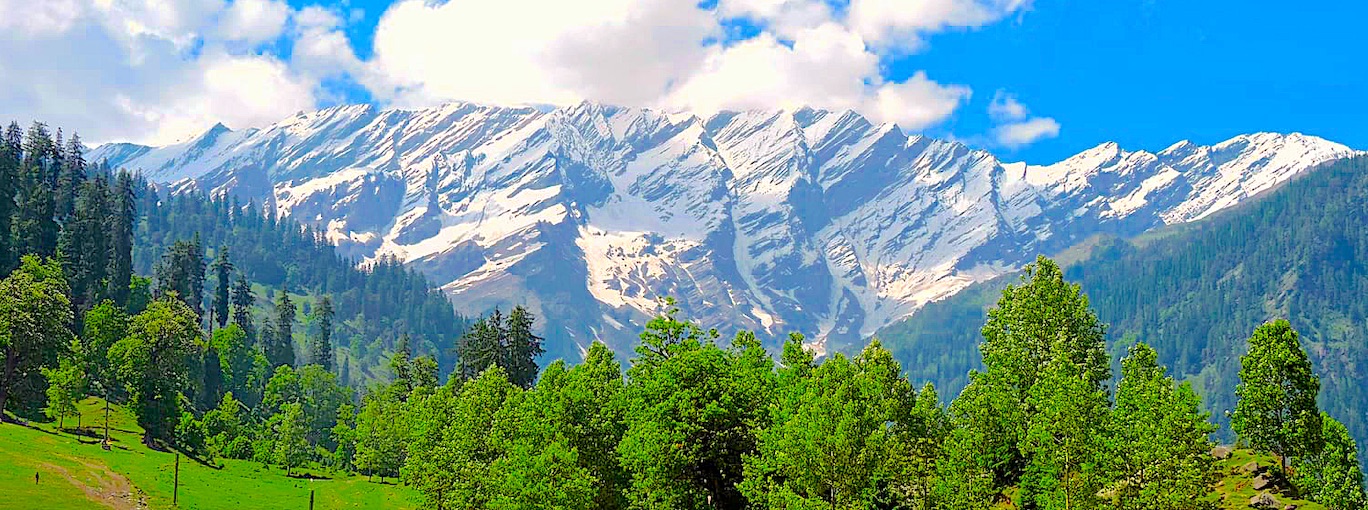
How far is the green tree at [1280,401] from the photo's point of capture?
244 feet

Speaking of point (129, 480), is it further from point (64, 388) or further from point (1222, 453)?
point (1222, 453)

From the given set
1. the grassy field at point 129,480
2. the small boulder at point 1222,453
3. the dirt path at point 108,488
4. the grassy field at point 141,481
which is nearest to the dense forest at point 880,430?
A: the small boulder at point 1222,453

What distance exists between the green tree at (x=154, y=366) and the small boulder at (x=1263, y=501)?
367ft

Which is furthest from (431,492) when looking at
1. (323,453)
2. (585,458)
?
(323,453)

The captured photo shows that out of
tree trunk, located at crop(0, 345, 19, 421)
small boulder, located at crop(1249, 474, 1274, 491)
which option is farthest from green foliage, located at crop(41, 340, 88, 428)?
small boulder, located at crop(1249, 474, 1274, 491)

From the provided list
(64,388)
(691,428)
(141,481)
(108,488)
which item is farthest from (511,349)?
(691,428)

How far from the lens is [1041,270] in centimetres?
7569

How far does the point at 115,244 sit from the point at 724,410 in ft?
520

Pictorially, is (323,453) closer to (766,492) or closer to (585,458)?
(585,458)

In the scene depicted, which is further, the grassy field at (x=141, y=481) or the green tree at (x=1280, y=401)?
the grassy field at (x=141, y=481)

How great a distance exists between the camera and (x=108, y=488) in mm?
89938

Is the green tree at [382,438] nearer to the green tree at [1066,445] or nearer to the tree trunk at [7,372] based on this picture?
the tree trunk at [7,372]

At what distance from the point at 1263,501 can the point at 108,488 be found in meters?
83.8

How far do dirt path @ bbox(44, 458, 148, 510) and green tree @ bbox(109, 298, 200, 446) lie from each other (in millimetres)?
35477
